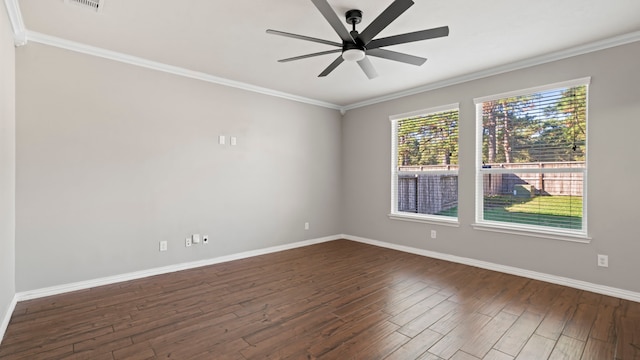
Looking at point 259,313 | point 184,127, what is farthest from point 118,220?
point 259,313

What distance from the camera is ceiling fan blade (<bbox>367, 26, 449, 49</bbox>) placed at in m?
2.22

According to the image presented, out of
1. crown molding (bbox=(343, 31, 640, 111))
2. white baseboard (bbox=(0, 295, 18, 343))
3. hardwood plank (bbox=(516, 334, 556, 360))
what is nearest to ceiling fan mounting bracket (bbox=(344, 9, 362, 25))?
crown molding (bbox=(343, 31, 640, 111))

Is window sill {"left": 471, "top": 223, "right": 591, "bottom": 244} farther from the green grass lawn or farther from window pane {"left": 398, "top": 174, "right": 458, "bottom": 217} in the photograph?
window pane {"left": 398, "top": 174, "right": 458, "bottom": 217}

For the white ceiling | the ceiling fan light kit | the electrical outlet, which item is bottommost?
the electrical outlet

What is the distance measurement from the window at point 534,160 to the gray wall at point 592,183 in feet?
0.35

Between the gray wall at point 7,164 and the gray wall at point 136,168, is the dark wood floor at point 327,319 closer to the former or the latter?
the gray wall at point 7,164

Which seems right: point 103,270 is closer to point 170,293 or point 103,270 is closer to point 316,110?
point 170,293

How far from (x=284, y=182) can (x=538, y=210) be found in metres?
3.66

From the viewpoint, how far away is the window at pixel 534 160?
134 inches

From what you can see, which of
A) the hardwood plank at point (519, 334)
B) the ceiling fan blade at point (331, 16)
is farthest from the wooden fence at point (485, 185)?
the ceiling fan blade at point (331, 16)

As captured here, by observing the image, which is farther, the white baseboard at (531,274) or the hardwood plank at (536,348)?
the white baseboard at (531,274)

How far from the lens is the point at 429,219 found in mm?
4676

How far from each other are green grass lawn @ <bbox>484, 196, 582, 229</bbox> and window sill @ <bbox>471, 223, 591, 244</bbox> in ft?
0.41

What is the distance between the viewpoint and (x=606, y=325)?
8.15 feet
